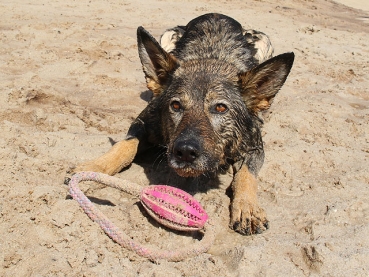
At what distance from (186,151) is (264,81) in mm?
1491

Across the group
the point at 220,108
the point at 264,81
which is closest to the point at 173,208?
the point at 220,108

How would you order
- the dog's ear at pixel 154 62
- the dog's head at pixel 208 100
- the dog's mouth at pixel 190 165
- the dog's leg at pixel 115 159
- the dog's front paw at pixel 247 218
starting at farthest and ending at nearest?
the dog's ear at pixel 154 62 < the dog's leg at pixel 115 159 < the dog's head at pixel 208 100 < the dog's mouth at pixel 190 165 < the dog's front paw at pixel 247 218

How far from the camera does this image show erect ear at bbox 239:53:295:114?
180 inches

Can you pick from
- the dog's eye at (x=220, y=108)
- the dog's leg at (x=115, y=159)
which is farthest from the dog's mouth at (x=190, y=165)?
the dog's leg at (x=115, y=159)

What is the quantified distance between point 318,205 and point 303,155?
1219 mm

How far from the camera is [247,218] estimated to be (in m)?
3.95

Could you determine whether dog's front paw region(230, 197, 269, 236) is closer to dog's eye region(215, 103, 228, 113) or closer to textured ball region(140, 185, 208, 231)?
textured ball region(140, 185, 208, 231)

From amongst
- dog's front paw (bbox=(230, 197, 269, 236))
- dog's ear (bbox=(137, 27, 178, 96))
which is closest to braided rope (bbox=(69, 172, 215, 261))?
dog's front paw (bbox=(230, 197, 269, 236))

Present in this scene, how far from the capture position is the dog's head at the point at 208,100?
4.13 metres

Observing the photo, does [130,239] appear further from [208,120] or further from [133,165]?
[133,165]

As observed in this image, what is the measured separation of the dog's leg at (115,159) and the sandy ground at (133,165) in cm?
18

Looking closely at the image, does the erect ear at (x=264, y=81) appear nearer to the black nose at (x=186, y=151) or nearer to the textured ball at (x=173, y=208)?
the black nose at (x=186, y=151)

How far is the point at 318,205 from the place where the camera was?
4379 mm

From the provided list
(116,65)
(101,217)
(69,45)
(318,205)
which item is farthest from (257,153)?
(69,45)
